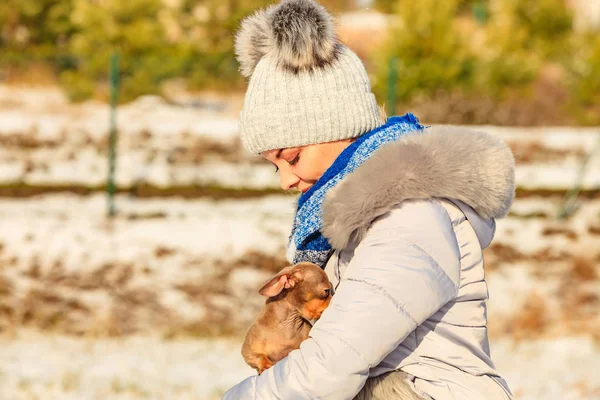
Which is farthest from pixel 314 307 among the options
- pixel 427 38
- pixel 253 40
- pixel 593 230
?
pixel 427 38

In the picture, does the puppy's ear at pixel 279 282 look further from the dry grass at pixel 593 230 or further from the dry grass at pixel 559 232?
the dry grass at pixel 593 230

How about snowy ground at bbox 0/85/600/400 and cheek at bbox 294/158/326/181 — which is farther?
snowy ground at bbox 0/85/600/400

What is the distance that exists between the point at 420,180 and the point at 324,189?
8.6 inches

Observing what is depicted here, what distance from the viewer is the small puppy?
166 centimetres

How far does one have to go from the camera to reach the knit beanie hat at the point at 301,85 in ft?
5.57

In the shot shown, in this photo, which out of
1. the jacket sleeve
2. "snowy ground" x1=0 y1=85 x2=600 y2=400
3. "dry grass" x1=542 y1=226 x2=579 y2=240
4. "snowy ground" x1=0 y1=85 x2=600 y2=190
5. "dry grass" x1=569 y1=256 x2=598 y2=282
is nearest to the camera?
the jacket sleeve

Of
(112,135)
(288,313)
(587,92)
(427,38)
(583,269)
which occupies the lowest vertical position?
(583,269)

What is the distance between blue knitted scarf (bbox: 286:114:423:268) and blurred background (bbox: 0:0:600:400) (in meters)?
0.39

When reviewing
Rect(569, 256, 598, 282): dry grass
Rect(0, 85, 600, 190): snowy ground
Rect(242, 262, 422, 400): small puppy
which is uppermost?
Rect(242, 262, 422, 400): small puppy

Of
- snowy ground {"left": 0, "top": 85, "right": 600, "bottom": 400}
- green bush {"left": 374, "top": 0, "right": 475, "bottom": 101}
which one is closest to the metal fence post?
snowy ground {"left": 0, "top": 85, "right": 600, "bottom": 400}

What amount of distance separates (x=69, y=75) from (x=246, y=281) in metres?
7.28

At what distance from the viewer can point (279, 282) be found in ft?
5.49

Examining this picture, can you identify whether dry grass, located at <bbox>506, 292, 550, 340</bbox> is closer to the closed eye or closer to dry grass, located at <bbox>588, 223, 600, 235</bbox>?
dry grass, located at <bbox>588, 223, 600, 235</bbox>

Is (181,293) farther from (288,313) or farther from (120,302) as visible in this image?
(288,313)
